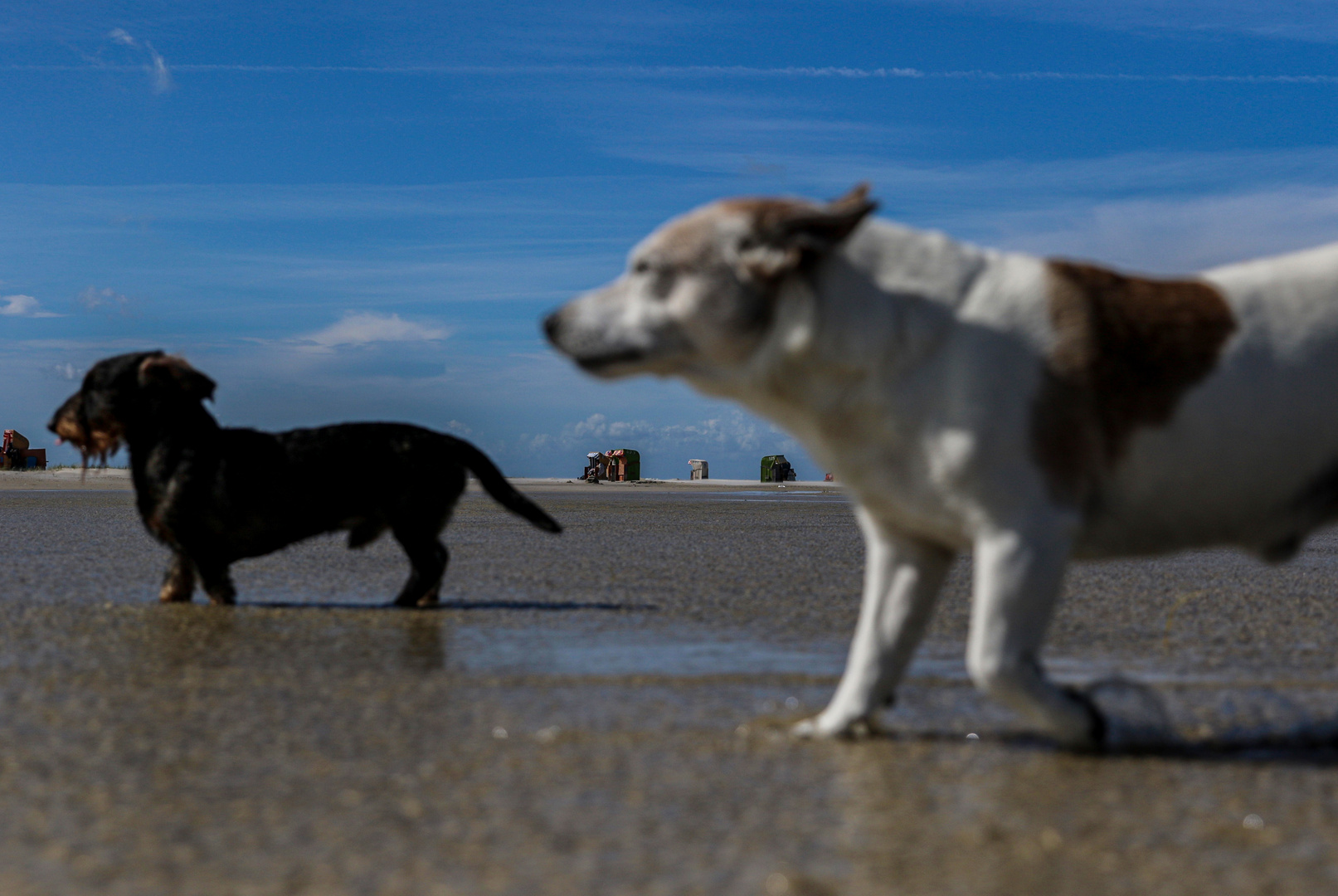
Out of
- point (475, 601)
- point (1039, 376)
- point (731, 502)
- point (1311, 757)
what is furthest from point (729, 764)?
point (731, 502)

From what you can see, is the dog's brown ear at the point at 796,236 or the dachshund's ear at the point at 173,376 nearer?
the dog's brown ear at the point at 796,236

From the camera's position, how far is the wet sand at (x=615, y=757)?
8.80 feet

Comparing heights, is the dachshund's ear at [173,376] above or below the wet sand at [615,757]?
above

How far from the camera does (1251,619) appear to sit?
6828mm

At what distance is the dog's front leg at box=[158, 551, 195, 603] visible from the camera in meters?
7.23

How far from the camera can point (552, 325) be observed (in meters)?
3.82

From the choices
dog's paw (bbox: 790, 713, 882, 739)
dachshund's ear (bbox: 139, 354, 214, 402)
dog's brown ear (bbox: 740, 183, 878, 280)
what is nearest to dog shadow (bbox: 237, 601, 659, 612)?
dachshund's ear (bbox: 139, 354, 214, 402)

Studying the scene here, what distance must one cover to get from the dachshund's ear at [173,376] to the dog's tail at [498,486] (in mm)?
1441

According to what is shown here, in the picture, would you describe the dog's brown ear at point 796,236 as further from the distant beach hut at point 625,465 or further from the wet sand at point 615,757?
the distant beach hut at point 625,465

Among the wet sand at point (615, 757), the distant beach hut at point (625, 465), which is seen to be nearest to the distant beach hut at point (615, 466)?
the distant beach hut at point (625, 465)

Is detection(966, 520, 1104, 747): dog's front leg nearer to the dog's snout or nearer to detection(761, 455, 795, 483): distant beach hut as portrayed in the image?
the dog's snout

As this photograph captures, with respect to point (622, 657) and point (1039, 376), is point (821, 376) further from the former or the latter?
point (622, 657)

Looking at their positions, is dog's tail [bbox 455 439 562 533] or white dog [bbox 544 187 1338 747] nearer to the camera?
white dog [bbox 544 187 1338 747]

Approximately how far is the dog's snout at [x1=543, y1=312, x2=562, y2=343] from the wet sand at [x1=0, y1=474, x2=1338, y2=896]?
1.12 m
